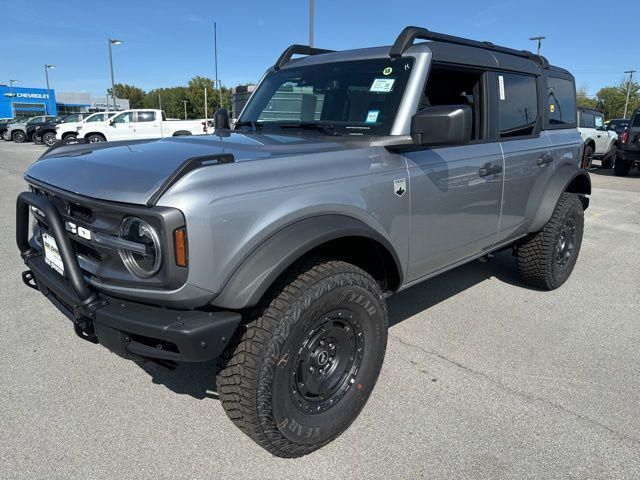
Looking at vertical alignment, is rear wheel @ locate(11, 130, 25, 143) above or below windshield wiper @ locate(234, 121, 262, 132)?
below

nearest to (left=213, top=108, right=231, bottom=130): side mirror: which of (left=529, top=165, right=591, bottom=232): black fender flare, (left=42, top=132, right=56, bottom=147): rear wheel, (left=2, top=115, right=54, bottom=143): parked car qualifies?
(left=529, top=165, right=591, bottom=232): black fender flare

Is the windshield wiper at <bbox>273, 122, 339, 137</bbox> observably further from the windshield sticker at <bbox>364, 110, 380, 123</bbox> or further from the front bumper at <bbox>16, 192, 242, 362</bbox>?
the front bumper at <bbox>16, 192, 242, 362</bbox>

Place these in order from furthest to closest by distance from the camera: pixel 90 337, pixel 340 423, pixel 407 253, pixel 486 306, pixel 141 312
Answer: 1. pixel 486 306
2. pixel 407 253
3. pixel 340 423
4. pixel 90 337
5. pixel 141 312

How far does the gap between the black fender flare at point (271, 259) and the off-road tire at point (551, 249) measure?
270 cm

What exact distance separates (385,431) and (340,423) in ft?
0.86

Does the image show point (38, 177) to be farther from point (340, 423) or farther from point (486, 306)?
point (486, 306)

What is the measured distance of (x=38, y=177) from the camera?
2.47 metres

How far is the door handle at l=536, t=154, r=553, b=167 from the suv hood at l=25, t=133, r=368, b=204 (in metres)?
2.00

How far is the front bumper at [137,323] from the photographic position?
70.7 inches

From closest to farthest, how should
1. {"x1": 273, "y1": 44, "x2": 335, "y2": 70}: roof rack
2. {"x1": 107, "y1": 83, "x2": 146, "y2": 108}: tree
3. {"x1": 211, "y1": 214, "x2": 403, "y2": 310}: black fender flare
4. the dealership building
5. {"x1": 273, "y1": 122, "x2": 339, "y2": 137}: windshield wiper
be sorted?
1. {"x1": 211, "y1": 214, "x2": 403, "y2": 310}: black fender flare
2. {"x1": 273, "y1": 122, "x2": 339, "y2": 137}: windshield wiper
3. {"x1": 273, "y1": 44, "x2": 335, "y2": 70}: roof rack
4. the dealership building
5. {"x1": 107, "y1": 83, "x2": 146, "y2": 108}: tree

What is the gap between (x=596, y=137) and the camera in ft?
50.1

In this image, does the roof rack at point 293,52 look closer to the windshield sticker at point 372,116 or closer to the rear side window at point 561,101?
the windshield sticker at point 372,116

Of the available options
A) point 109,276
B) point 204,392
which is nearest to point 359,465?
point 204,392

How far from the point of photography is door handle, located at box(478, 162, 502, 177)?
10.4 feet
